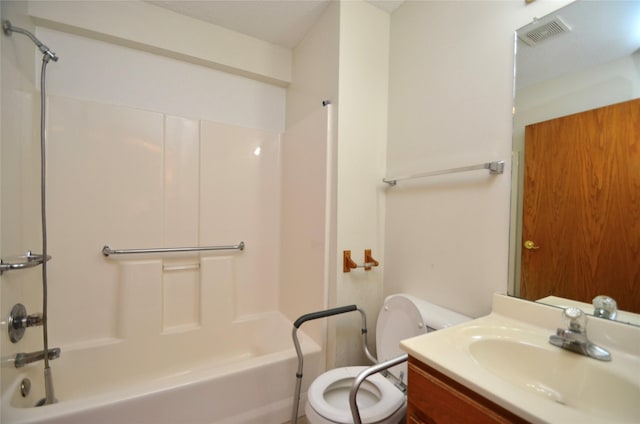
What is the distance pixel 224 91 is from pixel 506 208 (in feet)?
6.58

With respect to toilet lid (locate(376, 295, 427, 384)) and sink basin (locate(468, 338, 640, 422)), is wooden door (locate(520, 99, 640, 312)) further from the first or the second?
toilet lid (locate(376, 295, 427, 384))

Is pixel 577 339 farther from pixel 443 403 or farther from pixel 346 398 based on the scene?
pixel 346 398

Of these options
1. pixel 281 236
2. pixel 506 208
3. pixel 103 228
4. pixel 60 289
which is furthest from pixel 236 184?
pixel 506 208

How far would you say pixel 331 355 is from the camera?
1.59 metres

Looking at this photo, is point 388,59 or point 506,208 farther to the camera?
point 388,59

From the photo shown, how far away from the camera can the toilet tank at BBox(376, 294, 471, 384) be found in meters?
1.20

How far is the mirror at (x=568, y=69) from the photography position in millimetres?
834

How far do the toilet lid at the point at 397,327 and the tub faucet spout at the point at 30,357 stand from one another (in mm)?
1726

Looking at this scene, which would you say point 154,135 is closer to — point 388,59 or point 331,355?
point 388,59

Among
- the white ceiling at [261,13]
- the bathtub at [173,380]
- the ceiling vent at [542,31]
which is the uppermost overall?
the white ceiling at [261,13]

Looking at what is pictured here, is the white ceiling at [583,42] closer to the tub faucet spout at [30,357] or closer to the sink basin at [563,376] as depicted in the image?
the sink basin at [563,376]

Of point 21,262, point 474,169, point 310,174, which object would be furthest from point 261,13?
point 21,262

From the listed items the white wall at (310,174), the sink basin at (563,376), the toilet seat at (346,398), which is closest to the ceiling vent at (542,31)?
the white wall at (310,174)

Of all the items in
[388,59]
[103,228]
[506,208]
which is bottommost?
[103,228]
